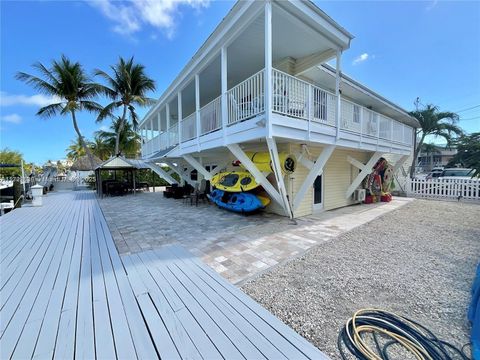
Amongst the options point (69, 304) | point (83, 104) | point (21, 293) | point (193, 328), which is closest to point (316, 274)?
point (193, 328)

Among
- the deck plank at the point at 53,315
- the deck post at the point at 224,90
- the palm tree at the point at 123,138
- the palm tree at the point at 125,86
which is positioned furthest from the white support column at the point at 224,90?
the palm tree at the point at 123,138

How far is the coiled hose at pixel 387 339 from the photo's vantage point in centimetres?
172

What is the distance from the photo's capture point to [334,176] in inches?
339

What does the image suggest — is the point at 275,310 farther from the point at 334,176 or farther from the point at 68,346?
the point at 334,176

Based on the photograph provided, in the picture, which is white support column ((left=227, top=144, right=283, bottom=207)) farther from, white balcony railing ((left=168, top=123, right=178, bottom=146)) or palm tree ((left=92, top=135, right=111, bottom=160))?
palm tree ((left=92, top=135, right=111, bottom=160))

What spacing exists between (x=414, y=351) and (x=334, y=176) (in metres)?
7.51

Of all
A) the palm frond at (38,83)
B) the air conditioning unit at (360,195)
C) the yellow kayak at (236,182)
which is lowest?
the air conditioning unit at (360,195)

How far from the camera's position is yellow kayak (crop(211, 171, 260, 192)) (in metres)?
6.98

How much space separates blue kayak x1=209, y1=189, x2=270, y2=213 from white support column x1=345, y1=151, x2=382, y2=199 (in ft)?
14.7

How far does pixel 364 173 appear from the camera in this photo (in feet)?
27.3

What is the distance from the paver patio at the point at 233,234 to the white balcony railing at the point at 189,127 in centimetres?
305

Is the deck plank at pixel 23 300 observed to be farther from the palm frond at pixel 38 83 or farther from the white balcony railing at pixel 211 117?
the palm frond at pixel 38 83

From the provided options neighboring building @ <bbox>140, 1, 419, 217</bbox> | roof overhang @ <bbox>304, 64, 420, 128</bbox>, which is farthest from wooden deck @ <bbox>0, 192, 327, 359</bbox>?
roof overhang @ <bbox>304, 64, 420, 128</bbox>

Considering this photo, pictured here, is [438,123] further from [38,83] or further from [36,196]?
[38,83]
